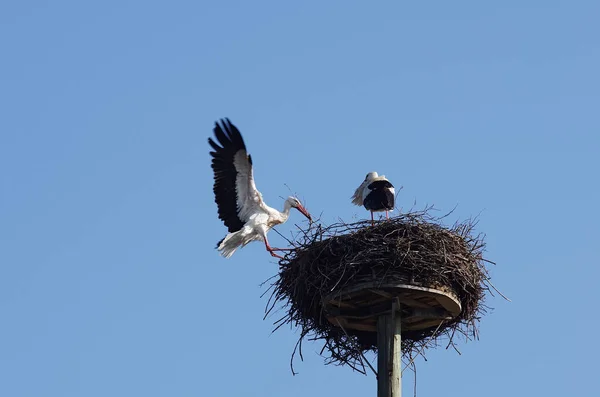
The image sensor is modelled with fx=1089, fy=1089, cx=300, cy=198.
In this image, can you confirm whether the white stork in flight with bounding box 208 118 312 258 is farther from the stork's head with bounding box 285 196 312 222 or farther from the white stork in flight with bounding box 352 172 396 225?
the white stork in flight with bounding box 352 172 396 225

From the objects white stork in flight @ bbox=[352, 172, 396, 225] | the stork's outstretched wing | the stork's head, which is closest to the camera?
white stork in flight @ bbox=[352, 172, 396, 225]

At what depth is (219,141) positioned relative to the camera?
14.8 metres

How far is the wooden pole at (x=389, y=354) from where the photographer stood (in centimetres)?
1041

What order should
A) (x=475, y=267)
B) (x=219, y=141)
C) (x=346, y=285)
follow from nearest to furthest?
(x=346, y=285), (x=475, y=267), (x=219, y=141)

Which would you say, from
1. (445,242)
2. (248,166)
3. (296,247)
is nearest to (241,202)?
(248,166)

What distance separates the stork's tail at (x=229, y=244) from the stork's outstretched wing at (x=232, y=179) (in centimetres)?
9

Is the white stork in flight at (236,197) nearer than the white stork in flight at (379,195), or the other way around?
the white stork in flight at (379,195)

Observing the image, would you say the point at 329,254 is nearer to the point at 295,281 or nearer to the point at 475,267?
the point at 295,281

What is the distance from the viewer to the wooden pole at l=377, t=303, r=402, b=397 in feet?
34.1

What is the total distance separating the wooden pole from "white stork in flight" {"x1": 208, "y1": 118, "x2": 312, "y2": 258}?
13.7 ft

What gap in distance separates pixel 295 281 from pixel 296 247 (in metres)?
0.59

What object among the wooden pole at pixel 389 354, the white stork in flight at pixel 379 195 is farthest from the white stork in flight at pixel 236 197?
the wooden pole at pixel 389 354

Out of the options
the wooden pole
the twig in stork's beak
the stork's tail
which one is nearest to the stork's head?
the twig in stork's beak

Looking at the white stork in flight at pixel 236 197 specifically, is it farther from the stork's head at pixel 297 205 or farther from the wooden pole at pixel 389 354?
the wooden pole at pixel 389 354
